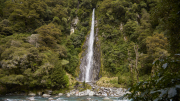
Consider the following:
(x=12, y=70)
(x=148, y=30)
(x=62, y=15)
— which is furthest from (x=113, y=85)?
(x=62, y=15)

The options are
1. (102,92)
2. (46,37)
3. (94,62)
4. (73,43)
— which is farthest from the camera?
(73,43)

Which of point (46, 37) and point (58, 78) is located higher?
point (46, 37)

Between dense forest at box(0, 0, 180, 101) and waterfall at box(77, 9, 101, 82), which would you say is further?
waterfall at box(77, 9, 101, 82)

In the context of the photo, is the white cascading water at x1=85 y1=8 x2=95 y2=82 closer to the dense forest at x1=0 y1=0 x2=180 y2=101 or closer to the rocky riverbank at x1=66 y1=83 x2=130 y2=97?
the dense forest at x1=0 y1=0 x2=180 y2=101

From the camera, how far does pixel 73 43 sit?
2392 cm

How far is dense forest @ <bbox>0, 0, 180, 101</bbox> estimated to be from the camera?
1242 centimetres

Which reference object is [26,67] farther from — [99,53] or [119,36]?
[119,36]

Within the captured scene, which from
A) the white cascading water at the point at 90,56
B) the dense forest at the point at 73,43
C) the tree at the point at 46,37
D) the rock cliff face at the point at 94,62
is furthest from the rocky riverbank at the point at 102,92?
the tree at the point at 46,37

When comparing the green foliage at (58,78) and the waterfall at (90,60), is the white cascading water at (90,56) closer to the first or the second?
the waterfall at (90,60)

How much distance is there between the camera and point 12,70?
1314cm

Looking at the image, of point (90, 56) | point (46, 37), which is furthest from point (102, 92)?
point (46, 37)

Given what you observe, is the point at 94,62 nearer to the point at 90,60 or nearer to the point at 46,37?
the point at 90,60

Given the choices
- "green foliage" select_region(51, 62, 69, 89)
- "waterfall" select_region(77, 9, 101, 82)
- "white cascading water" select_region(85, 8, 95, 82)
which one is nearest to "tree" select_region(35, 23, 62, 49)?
"green foliage" select_region(51, 62, 69, 89)

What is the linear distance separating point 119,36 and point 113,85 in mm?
11975
